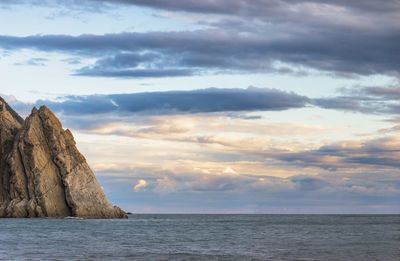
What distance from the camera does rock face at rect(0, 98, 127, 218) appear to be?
168750mm

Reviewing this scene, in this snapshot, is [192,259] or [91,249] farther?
[91,249]

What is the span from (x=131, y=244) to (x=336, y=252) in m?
24.2

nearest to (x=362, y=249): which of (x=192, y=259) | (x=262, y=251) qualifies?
(x=262, y=251)

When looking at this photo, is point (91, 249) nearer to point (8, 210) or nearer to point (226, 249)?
point (226, 249)

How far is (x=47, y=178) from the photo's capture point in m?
170

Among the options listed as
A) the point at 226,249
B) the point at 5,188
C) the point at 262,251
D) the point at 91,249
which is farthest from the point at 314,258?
the point at 5,188

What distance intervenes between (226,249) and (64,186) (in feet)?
337

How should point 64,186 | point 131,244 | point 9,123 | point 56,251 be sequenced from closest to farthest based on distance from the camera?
point 56,251 < point 131,244 < point 64,186 < point 9,123

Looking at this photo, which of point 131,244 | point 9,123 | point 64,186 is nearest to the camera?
point 131,244

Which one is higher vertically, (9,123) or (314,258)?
(9,123)

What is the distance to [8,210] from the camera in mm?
171625

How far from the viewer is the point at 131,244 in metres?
81.1

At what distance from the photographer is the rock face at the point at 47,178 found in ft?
554

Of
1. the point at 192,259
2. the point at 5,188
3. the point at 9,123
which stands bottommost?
the point at 192,259
